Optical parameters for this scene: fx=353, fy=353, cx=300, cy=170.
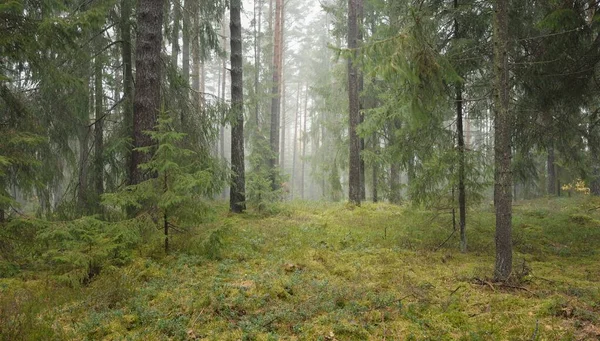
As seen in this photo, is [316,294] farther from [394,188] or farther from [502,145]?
[394,188]

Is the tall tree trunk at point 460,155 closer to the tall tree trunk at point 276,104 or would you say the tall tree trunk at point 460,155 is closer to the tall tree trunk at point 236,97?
the tall tree trunk at point 236,97

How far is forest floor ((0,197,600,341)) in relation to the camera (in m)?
4.15

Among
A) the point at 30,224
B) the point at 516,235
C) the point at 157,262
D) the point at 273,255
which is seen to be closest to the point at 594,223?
the point at 516,235

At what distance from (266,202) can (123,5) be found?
7301 mm

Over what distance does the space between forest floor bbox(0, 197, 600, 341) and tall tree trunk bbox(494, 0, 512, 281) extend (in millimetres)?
435

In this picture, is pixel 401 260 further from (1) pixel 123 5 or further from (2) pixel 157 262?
(1) pixel 123 5

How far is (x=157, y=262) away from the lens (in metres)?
6.65

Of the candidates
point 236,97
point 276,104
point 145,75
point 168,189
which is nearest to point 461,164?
point 168,189

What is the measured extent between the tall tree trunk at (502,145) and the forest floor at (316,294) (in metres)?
0.44

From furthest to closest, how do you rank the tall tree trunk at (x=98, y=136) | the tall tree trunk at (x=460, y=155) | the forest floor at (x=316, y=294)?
the tall tree trunk at (x=98, y=136), the tall tree trunk at (x=460, y=155), the forest floor at (x=316, y=294)

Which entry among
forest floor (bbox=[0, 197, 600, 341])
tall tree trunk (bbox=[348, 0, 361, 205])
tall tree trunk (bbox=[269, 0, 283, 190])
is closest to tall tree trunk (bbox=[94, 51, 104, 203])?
forest floor (bbox=[0, 197, 600, 341])

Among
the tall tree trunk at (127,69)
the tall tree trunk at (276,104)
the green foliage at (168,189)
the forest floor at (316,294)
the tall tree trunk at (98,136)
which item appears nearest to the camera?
the forest floor at (316,294)

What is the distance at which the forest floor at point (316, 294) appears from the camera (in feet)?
13.6

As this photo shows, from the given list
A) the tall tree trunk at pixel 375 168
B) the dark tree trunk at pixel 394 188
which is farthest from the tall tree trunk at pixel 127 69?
the dark tree trunk at pixel 394 188
